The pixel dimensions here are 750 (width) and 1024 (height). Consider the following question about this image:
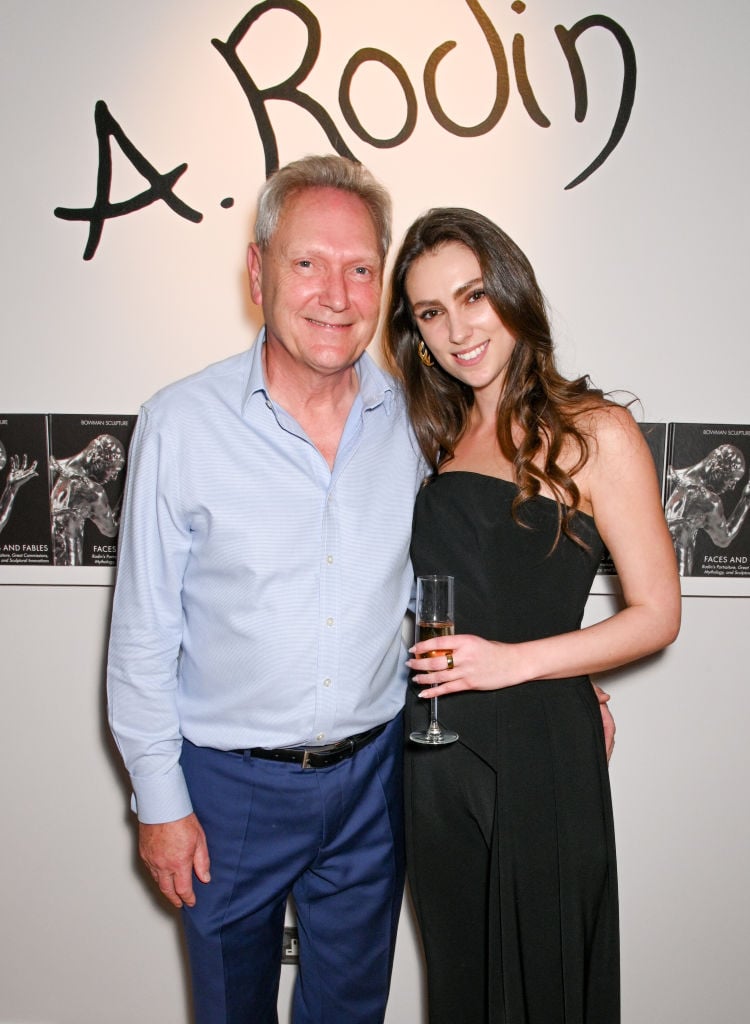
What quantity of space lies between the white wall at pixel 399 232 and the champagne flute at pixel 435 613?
3.03 feet

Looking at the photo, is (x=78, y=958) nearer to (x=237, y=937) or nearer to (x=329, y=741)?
(x=237, y=937)

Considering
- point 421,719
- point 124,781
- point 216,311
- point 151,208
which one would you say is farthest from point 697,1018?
point 151,208

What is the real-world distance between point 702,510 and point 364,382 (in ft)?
3.32

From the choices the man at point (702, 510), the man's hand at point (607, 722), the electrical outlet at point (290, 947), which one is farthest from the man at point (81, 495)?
the man at point (702, 510)

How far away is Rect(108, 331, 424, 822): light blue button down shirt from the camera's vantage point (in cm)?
167

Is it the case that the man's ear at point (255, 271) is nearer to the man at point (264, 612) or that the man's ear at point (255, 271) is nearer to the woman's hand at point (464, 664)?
the man at point (264, 612)

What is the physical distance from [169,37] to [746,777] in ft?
8.24

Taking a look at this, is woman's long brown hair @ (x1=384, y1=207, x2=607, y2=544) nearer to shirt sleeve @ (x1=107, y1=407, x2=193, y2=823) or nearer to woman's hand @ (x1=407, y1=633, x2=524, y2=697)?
woman's hand @ (x1=407, y1=633, x2=524, y2=697)

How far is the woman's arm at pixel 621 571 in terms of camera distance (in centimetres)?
165

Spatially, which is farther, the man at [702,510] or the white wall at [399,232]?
the man at [702,510]

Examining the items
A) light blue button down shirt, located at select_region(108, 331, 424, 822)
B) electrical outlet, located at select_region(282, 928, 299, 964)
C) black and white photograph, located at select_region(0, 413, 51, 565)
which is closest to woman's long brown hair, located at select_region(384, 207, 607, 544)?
light blue button down shirt, located at select_region(108, 331, 424, 822)

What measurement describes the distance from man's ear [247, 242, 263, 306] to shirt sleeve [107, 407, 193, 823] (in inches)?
14.5

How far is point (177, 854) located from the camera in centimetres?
168

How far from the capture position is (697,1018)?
241 centimetres
